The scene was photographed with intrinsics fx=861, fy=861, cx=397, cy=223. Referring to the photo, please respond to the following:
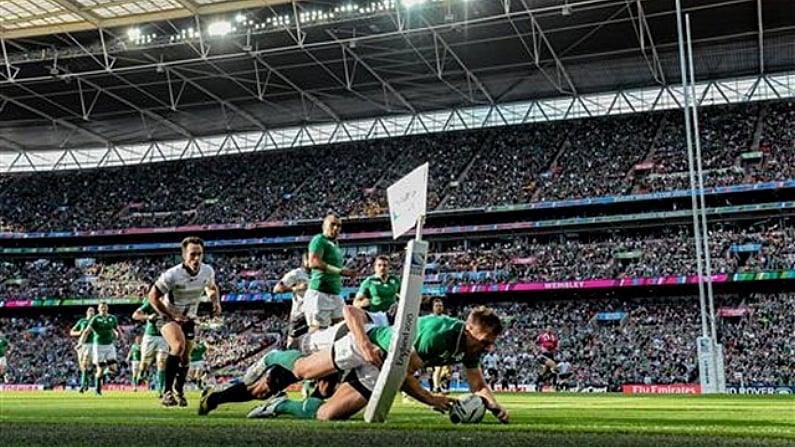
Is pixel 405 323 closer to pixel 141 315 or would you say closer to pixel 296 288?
pixel 296 288

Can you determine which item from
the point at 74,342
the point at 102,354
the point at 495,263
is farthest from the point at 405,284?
the point at 74,342

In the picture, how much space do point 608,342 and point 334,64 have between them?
63.6 ft

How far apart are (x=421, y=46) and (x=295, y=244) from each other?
15142 mm

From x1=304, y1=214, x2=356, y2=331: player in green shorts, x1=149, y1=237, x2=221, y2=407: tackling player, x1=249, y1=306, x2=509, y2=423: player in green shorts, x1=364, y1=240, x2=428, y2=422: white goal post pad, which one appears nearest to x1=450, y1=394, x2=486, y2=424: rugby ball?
x1=249, y1=306, x2=509, y2=423: player in green shorts

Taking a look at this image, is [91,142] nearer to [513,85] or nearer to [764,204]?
[513,85]

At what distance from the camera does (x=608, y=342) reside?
125 feet

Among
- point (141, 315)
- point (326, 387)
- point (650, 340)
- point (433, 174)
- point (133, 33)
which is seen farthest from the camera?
point (433, 174)

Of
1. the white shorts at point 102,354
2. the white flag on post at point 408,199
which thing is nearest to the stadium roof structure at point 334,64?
the white shorts at point 102,354

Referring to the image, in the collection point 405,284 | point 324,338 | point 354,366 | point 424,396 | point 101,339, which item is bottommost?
point 424,396

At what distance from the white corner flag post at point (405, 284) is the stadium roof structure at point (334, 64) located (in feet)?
94.0

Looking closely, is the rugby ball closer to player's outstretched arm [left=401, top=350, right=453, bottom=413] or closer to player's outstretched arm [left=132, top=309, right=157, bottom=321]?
player's outstretched arm [left=401, top=350, right=453, bottom=413]

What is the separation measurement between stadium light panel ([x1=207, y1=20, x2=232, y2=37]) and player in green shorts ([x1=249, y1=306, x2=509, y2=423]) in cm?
3066

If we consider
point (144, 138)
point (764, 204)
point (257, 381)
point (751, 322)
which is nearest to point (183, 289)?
point (257, 381)

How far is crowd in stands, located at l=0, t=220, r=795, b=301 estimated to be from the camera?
3981cm
